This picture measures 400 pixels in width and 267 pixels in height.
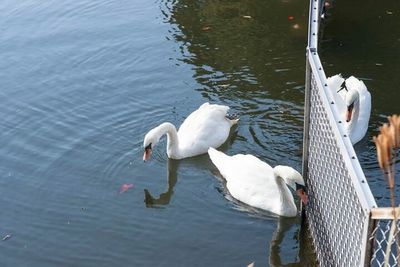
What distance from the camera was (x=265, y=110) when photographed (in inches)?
332

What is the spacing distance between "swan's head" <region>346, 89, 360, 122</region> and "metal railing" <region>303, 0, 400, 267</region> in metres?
1.63

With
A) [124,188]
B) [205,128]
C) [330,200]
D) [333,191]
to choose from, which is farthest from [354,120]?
[333,191]

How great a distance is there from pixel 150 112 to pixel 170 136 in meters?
1.07

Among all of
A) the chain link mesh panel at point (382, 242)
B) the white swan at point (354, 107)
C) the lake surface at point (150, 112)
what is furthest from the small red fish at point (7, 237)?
the white swan at point (354, 107)

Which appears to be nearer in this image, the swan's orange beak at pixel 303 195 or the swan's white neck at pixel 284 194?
the swan's orange beak at pixel 303 195

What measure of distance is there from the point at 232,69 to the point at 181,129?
1.81m

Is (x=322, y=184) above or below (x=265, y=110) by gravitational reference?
above

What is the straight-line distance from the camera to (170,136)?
7715mm

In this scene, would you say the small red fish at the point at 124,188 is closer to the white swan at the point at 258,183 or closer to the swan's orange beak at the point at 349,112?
the white swan at the point at 258,183

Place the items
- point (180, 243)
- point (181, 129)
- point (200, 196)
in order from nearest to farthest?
point (180, 243), point (200, 196), point (181, 129)

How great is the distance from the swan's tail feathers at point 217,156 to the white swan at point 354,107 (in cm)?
138

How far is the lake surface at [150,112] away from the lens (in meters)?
6.44

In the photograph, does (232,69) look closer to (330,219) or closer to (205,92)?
(205,92)

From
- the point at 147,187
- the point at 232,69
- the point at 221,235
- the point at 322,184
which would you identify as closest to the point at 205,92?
the point at 232,69
